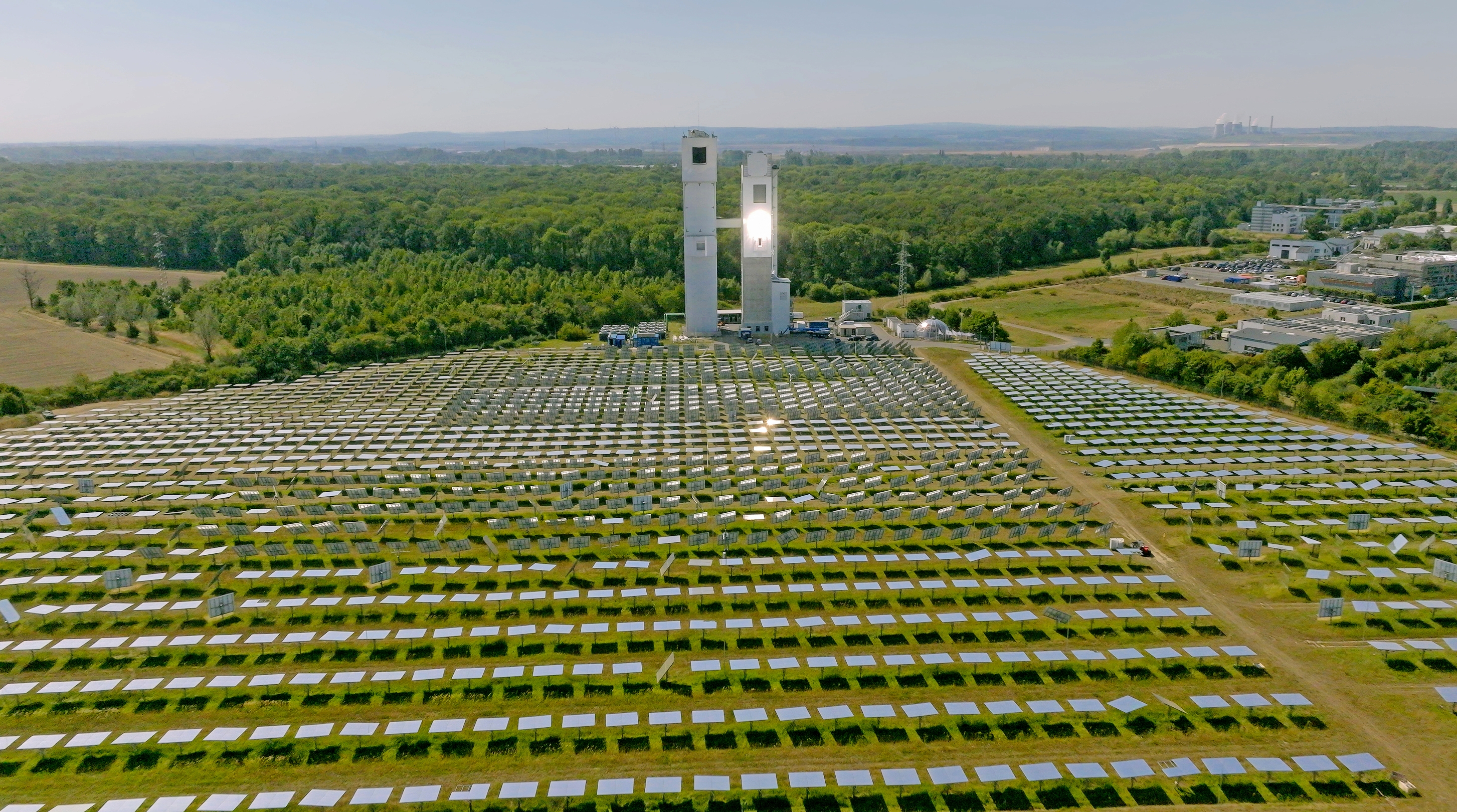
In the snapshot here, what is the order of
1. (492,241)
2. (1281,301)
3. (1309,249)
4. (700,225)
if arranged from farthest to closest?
1. (1309,249)
2. (492,241)
3. (1281,301)
4. (700,225)

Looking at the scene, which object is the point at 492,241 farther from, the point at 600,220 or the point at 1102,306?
the point at 1102,306

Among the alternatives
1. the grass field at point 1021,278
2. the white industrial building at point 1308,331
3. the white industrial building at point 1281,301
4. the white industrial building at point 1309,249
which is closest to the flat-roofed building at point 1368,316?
the white industrial building at point 1308,331

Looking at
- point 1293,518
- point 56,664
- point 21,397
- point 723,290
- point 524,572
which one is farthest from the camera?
point 723,290

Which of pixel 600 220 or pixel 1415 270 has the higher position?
pixel 600 220

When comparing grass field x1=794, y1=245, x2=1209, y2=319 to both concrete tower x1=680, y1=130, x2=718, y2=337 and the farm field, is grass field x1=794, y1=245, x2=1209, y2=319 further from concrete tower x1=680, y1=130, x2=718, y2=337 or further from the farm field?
the farm field

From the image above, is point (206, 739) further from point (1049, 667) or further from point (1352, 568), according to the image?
point (1352, 568)

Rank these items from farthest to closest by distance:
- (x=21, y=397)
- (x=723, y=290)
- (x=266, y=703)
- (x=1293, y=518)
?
(x=723, y=290)
(x=21, y=397)
(x=1293, y=518)
(x=266, y=703)

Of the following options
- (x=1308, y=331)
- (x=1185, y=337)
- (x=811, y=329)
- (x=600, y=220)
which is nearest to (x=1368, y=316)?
(x=1308, y=331)

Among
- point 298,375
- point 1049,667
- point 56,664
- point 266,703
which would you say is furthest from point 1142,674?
point 298,375
